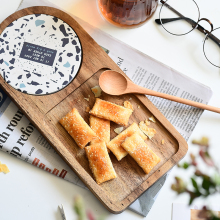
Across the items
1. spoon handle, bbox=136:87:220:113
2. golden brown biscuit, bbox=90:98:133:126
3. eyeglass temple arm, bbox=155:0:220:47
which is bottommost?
golden brown biscuit, bbox=90:98:133:126

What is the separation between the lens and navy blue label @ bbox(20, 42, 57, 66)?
85 cm

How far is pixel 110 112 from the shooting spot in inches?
32.1

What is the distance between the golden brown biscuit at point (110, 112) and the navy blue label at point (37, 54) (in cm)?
22

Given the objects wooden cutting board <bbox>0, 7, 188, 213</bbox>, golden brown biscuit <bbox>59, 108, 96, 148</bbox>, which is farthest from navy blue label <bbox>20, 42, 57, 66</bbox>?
golden brown biscuit <bbox>59, 108, 96, 148</bbox>

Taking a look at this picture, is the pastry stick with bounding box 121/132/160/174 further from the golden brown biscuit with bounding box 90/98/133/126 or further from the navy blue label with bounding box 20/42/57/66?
the navy blue label with bounding box 20/42/57/66

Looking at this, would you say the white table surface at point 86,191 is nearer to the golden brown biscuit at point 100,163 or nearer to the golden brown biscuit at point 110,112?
the golden brown biscuit at point 100,163

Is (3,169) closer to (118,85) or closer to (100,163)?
(100,163)

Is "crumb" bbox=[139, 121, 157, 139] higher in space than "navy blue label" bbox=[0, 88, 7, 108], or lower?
higher

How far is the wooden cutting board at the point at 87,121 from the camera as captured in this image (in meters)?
0.79

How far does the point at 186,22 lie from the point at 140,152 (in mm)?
553

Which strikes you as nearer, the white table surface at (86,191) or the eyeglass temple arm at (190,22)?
the white table surface at (86,191)

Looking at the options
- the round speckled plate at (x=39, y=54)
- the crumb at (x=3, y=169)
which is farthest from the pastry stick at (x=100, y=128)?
the crumb at (x=3, y=169)

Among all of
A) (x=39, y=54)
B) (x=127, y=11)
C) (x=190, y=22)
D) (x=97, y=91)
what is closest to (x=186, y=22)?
(x=190, y=22)

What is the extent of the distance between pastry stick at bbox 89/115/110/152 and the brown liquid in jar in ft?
1.15
